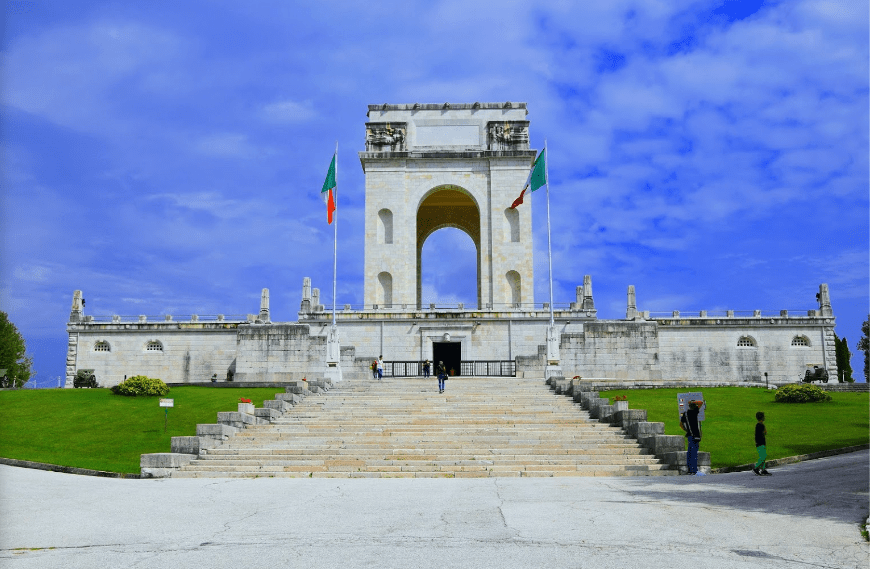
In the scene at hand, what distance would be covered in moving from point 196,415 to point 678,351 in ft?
104

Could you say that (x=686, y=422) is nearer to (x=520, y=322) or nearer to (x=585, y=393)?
(x=585, y=393)

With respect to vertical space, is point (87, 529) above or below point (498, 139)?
below

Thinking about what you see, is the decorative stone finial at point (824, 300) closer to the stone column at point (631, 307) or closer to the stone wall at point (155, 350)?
the stone column at point (631, 307)

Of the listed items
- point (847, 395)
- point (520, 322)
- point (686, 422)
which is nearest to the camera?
point (686, 422)

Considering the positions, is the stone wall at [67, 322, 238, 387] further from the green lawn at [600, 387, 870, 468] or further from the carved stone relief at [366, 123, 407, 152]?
the green lawn at [600, 387, 870, 468]

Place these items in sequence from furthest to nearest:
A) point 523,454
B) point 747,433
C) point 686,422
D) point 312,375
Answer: point 312,375 < point 747,433 < point 523,454 < point 686,422

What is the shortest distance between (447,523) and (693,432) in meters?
9.11

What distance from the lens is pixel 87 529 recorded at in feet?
34.4

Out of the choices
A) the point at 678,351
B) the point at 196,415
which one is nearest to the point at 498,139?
the point at 678,351

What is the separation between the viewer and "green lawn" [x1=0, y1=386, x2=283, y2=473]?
21.1 m

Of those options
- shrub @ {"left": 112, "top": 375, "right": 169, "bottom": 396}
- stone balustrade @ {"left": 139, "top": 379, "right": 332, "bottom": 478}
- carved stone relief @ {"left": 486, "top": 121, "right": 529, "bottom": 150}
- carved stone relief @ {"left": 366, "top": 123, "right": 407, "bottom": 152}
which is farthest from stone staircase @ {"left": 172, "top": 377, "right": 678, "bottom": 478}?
carved stone relief @ {"left": 486, "top": 121, "right": 529, "bottom": 150}

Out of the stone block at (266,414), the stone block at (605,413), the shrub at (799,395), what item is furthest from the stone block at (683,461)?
the shrub at (799,395)

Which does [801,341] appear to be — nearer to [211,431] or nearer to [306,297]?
[306,297]

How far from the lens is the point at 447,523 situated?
10.5m
